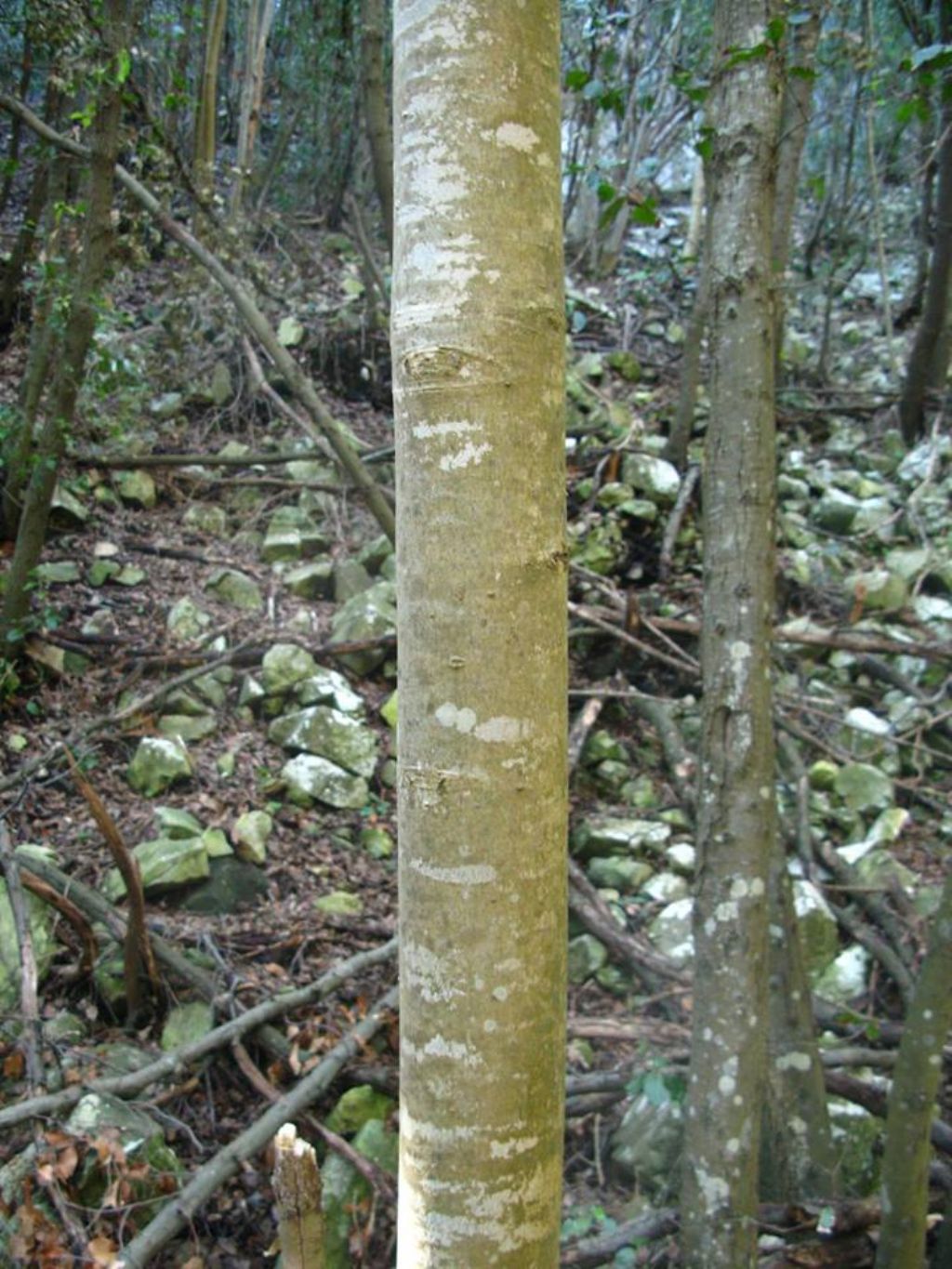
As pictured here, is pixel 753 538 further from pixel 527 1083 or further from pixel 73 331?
pixel 73 331

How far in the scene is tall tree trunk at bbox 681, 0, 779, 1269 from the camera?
91.3 inches

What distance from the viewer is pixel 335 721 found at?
490 cm

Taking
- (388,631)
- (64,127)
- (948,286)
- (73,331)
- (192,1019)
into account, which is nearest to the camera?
(192,1019)

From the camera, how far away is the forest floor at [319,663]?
307 centimetres

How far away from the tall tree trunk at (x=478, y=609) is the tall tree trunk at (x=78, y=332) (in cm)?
405

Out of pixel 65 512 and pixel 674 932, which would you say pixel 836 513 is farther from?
pixel 65 512

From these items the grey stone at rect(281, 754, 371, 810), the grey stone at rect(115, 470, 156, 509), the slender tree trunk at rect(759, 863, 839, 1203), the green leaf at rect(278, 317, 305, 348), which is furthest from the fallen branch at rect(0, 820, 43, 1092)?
the green leaf at rect(278, 317, 305, 348)

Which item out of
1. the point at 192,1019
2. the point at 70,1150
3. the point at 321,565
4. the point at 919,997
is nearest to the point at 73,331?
the point at 321,565

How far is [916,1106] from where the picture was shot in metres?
2.25

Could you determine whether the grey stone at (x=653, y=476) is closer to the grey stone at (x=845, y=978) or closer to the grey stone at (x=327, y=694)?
the grey stone at (x=327, y=694)

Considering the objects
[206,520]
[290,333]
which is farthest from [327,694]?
[290,333]

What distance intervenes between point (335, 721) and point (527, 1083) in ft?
13.3

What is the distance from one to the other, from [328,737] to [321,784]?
0.94ft

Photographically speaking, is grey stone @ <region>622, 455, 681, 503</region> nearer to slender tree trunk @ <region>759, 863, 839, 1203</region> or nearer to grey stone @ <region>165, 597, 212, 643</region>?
grey stone @ <region>165, 597, 212, 643</region>
